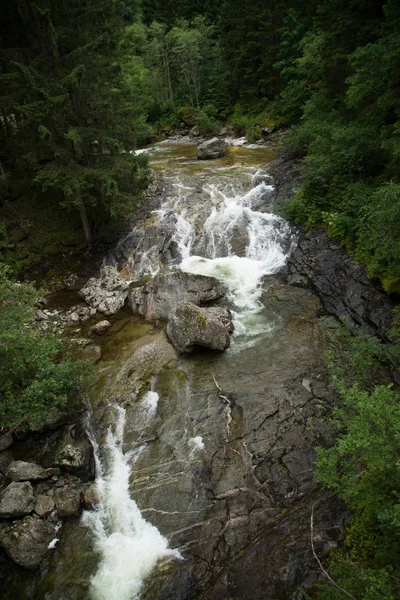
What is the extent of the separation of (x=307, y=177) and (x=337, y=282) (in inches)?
213

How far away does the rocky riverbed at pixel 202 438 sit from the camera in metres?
5.90

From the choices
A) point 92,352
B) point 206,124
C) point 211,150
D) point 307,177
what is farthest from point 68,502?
point 206,124

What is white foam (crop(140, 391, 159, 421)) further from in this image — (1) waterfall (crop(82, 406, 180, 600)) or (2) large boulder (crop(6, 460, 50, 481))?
(2) large boulder (crop(6, 460, 50, 481))

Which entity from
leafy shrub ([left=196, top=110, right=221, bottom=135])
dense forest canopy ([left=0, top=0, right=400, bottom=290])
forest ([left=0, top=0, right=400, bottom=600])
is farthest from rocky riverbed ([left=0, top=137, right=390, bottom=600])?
leafy shrub ([left=196, top=110, right=221, bottom=135])

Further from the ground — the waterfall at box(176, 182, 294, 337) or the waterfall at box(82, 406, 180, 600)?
the waterfall at box(176, 182, 294, 337)

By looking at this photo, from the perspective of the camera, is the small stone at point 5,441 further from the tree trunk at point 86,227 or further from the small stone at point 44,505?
the tree trunk at point 86,227

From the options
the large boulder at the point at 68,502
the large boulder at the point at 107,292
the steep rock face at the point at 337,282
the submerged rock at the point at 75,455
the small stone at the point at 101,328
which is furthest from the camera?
the large boulder at the point at 107,292

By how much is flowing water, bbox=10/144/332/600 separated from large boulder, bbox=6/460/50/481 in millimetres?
1234

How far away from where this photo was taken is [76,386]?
8.49 metres

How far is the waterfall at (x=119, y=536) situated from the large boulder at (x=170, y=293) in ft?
18.4

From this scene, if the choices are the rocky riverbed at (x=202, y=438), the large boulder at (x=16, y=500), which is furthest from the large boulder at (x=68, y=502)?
the large boulder at (x=16, y=500)

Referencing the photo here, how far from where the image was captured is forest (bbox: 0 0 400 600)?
15.9 ft

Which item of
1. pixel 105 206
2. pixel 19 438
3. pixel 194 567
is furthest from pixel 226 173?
pixel 194 567

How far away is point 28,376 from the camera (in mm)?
8320
